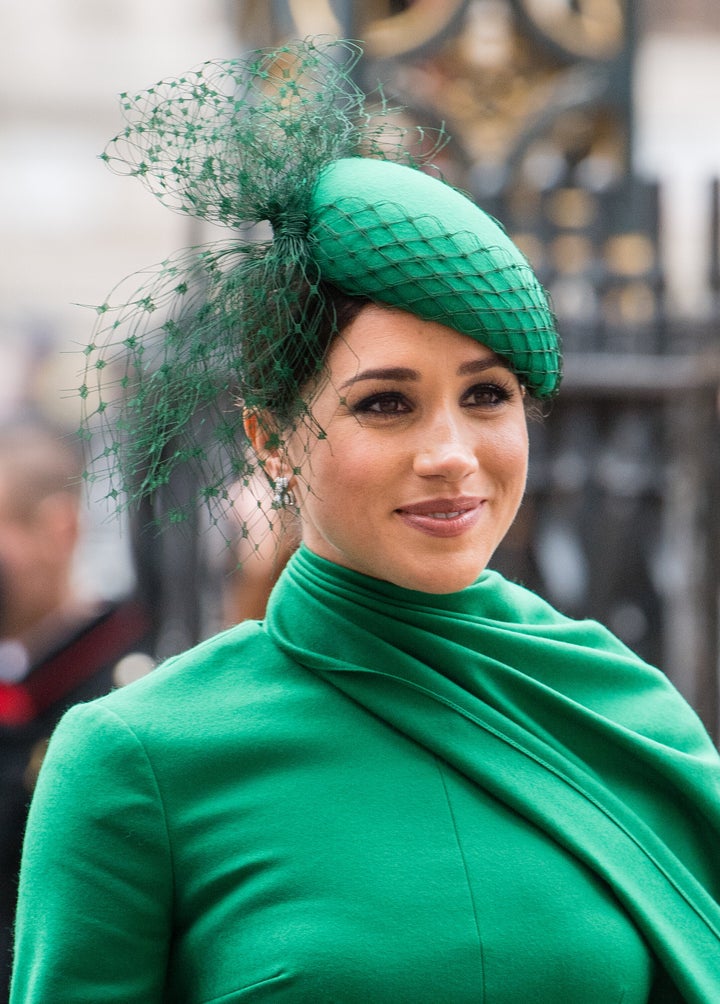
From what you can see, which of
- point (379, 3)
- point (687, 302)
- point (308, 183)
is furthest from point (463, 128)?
point (308, 183)

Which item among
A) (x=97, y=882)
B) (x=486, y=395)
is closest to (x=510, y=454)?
(x=486, y=395)

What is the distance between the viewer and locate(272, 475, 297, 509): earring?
1817 mm

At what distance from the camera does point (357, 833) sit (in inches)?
63.5

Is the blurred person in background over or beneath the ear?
beneath

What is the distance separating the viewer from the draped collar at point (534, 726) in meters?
1.68

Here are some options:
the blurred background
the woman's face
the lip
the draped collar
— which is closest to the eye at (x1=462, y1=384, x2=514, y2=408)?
the woman's face

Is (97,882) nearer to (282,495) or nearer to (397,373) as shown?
(282,495)

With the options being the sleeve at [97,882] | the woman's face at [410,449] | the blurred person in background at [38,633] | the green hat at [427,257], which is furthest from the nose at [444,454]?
the blurred person in background at [38,633]

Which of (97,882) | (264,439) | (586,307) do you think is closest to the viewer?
(97,882)

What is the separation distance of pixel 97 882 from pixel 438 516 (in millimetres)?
519

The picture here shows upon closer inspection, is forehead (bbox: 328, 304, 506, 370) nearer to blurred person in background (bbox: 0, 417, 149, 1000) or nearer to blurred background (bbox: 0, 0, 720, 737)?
blurred person in background (bbox: 0, 417, 149, 1000)

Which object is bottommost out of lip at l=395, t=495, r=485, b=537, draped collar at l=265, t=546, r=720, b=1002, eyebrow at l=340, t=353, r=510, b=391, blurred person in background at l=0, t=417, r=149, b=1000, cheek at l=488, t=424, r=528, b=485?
blurred person in background at l=0, t=417, r=149, b=1000

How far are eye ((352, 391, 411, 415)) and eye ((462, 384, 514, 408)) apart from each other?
0.07 metres

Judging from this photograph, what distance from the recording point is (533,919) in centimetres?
161
